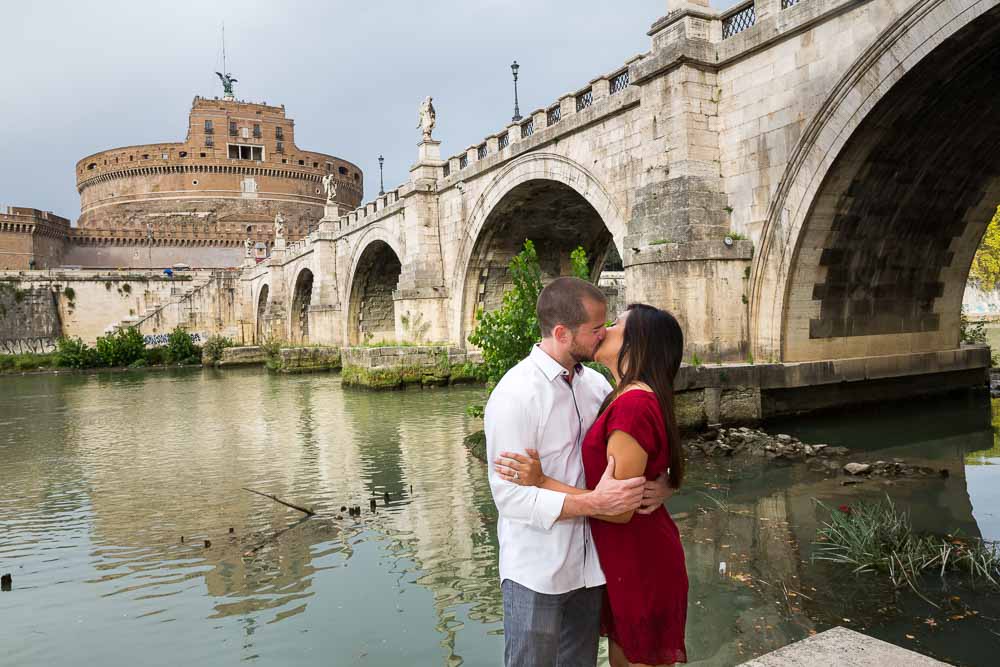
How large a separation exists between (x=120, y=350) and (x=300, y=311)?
32.5ft

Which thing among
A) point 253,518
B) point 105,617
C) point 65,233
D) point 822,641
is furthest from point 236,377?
point 65,233

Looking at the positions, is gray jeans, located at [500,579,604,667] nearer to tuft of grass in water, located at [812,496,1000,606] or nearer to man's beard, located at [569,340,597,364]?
man's beard, located at [569,340,597,364]

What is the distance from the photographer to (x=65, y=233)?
57.5 m

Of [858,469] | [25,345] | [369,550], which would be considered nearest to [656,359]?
[369,550]

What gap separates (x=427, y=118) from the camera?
2139cm

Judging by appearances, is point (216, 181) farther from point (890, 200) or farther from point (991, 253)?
point (890, 200)

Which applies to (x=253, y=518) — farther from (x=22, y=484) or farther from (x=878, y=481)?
(x=878, y=481)

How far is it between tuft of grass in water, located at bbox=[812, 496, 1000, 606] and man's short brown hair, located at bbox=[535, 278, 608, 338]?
3.28 metres

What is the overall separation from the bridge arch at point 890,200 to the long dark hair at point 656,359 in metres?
7.08

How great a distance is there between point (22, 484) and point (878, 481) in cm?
978

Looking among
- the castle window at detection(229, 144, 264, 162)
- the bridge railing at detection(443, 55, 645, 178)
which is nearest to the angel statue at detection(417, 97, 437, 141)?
the bridge railing at detection(443, 55, 645, 178)

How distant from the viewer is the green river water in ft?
13.1

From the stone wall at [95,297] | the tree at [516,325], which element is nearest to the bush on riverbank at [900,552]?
the tree at [516,325]

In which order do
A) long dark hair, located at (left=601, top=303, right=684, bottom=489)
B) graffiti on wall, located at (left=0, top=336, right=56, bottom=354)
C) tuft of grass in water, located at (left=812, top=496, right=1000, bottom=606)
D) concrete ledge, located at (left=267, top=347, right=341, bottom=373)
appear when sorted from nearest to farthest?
long dark hair, located at (left=601, top=303, right=684, bottom=489), tuft of grass in water, located at (left=812, top=496, right=1000, bottom=606), concrete ledge, located at (left=267, top=347, right=341, bottom=373), graffiti on wall, located at (left=0, top=336, right=56, bottom=354)
